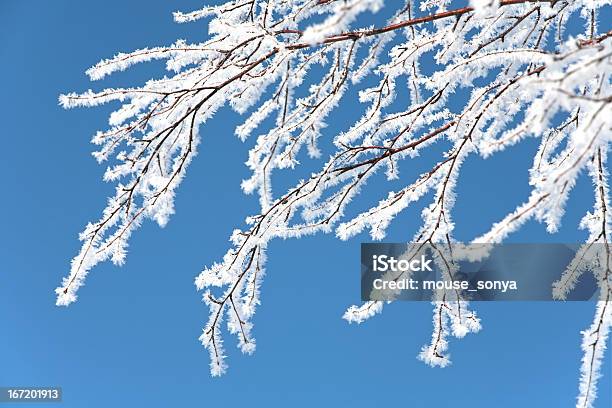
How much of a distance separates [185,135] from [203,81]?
21cm

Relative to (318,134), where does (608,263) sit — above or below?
below

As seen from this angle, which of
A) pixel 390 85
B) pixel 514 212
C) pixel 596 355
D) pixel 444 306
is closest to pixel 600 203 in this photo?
pixel 596 355

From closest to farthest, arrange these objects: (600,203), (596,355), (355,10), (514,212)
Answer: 1. (355,10)
2. (514,212)
3. (596,355)
4. (600,203)

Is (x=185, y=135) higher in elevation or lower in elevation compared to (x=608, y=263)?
higher

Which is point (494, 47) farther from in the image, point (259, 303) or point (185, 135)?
point (259, 303)

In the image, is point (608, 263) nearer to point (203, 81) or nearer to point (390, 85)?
point (390, 85)

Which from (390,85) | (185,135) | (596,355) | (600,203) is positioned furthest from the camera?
(390,85)

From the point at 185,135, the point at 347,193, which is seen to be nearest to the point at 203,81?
the point at 185,135

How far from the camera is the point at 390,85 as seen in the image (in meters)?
2.40

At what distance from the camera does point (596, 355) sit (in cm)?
164

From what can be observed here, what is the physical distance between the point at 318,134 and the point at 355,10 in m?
1.48

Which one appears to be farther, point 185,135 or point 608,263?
point 185,135

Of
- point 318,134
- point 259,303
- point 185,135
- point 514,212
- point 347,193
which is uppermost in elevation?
point 318,134

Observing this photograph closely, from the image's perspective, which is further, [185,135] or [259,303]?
[259,303]
